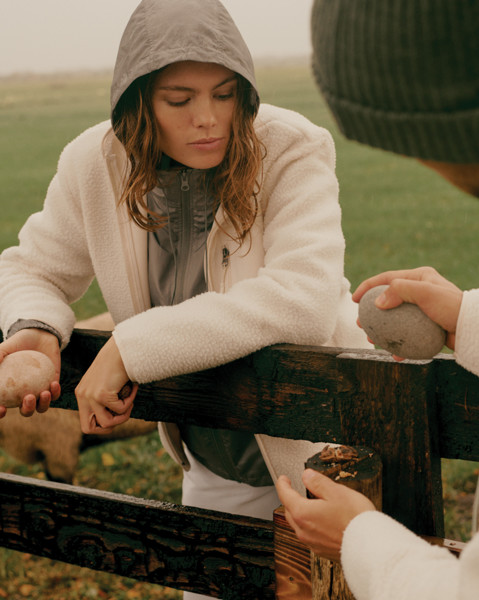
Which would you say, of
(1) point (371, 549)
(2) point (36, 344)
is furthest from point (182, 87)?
(1) point (371, 549)

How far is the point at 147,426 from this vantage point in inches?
185

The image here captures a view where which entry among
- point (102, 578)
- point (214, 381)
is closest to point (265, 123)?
point (214, 381)

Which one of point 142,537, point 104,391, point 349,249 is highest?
point 104,391

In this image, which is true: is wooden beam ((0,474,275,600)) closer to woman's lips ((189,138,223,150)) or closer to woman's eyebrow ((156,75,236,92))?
woman's lips ((189,138,223,150))

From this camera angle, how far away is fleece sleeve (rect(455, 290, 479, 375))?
1.50m

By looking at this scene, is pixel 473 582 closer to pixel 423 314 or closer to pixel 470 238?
pixel 423 314

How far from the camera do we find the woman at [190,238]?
73.9 inches

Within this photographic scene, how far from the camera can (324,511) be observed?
1438 mm

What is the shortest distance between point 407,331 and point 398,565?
465 mm

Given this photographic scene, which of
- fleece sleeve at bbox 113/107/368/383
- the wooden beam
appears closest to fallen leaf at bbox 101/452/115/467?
the wooden beam

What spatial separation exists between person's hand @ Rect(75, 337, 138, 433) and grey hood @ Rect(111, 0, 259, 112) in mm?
696

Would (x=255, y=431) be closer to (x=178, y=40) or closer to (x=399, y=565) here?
(x=399, y=565)

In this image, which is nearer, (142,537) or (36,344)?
(36,344)

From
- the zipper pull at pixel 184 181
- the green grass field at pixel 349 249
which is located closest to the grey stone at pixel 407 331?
the zipper pull at pixel 184 181
